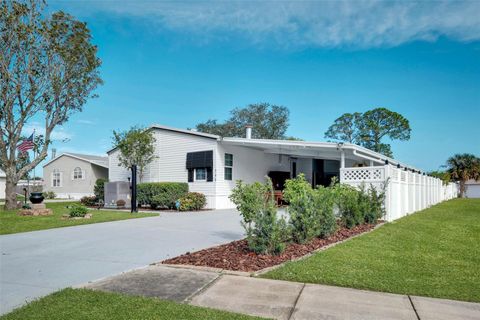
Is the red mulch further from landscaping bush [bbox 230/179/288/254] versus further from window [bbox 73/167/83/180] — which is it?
window [bbox 73/167/83/180]

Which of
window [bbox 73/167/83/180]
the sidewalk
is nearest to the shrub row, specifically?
the sidewalk

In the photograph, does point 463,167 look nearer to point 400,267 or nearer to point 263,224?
point 400,267

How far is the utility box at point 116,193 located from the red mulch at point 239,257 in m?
12.5

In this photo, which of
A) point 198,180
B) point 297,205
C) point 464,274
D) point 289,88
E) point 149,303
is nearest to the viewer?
point 149,303

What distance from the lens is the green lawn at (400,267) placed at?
4055 millimetres

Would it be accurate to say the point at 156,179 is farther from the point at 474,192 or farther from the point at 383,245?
the point at 474,192

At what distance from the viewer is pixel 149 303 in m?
3.50

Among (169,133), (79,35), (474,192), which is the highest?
(79,35)

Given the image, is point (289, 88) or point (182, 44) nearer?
point (182, 44)

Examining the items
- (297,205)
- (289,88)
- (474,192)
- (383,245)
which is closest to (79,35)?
(289,88)

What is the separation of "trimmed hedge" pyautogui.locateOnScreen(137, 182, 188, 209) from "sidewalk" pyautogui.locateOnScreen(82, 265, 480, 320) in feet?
40.6

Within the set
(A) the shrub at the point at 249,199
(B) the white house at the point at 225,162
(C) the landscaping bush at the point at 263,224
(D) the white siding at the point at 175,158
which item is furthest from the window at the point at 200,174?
(C) the landscaping bush at the point at 263,224

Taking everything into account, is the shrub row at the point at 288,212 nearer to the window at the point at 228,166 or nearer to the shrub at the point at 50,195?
the window at the point at 228,166

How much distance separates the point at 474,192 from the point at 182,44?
4901 cm
